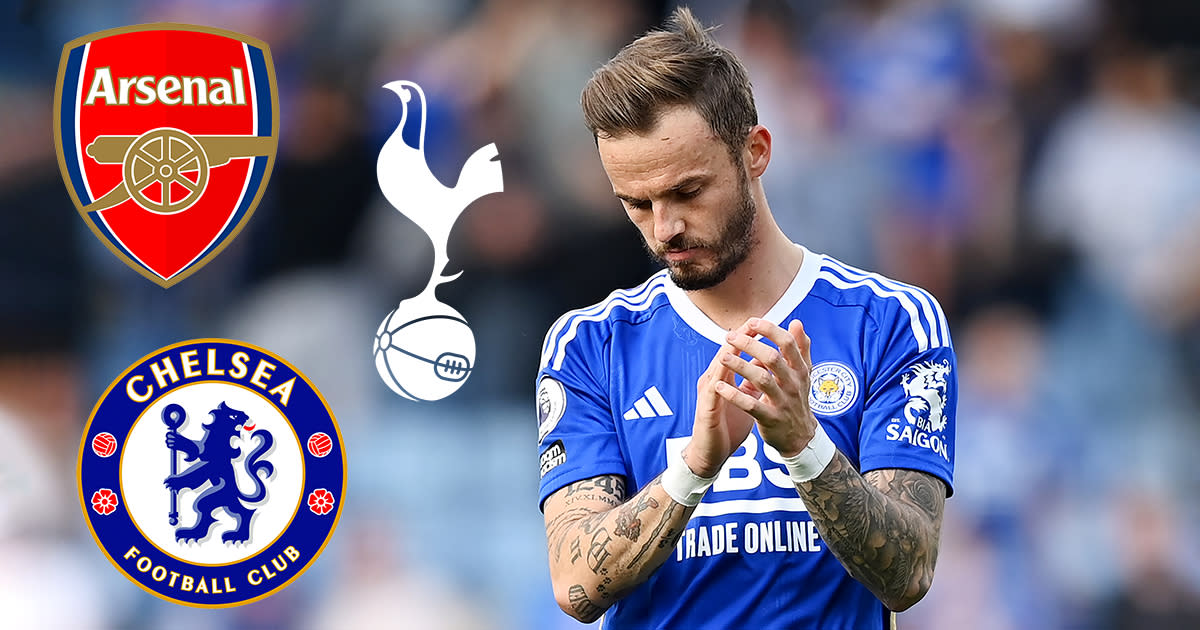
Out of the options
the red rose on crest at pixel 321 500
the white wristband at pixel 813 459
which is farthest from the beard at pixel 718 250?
the red rose on crest at pixel 321 500

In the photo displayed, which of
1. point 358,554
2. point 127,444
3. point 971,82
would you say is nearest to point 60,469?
point 127,444

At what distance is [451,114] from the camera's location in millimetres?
4844

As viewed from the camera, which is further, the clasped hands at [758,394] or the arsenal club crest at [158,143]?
the arsenal club crest at [158,143]

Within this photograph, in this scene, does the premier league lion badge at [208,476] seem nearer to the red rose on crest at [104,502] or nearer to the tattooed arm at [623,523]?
the red rose on crest at [104,502]

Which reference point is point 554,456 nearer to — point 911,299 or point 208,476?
point 911,299

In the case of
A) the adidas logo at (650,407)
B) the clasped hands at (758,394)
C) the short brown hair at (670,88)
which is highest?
the short brown hair at (670,88)

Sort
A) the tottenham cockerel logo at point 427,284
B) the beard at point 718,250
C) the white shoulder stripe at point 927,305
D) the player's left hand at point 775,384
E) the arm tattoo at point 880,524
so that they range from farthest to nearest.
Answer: the tottenham cockerel logo at point 427,284
the white shoulder stripe at point 927,305
the beard at point 718,250
the arm tattoo at point 880,524
the player's left hand at point 775,384

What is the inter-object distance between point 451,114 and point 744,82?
2.52 metres

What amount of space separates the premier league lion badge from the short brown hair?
2.68m

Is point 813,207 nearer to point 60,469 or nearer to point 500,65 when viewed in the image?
point 500,65

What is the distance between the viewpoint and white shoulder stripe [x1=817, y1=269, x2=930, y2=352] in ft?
7.94

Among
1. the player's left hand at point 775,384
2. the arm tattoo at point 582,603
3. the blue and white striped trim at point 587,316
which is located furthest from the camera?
the blue and white striped trim at point 587,316

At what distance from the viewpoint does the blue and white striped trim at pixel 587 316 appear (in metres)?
2.55

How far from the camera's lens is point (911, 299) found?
2.49 meters
